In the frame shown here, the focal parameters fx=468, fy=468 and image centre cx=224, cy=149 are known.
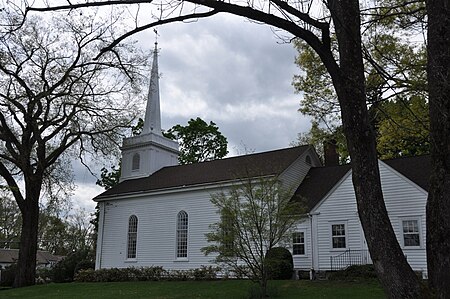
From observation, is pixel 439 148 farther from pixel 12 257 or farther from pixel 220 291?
pixel 12 257

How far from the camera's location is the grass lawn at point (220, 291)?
53.5 ft

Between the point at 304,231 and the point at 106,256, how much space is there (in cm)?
1476

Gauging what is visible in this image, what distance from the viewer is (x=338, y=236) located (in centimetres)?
2217

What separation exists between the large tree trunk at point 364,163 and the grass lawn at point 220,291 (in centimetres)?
1140

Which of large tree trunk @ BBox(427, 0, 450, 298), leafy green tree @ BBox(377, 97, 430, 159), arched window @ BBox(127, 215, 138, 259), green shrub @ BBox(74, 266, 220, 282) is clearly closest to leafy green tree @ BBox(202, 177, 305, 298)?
leafy green tree @ BBox(377, 97, 430, 159)

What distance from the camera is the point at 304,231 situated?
23.3 metres

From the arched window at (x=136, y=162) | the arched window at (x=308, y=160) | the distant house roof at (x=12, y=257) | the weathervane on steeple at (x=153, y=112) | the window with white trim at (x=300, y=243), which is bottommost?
the distant house roof at (x=12, y=257)

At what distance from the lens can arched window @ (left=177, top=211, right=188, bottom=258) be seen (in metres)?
28.2

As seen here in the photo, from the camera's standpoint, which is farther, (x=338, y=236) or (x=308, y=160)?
(x=308, y=160)

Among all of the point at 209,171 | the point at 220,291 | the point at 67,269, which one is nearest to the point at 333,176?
the point at 209,171

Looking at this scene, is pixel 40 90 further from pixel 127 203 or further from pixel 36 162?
pixel 127 203

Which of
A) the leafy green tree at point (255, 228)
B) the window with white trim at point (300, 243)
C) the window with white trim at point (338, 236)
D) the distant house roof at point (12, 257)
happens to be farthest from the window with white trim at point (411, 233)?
the distant house roof at point (12, 257)

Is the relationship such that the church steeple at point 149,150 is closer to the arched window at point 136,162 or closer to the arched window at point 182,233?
the arched window at point 136,162

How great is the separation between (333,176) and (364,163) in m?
21.7
